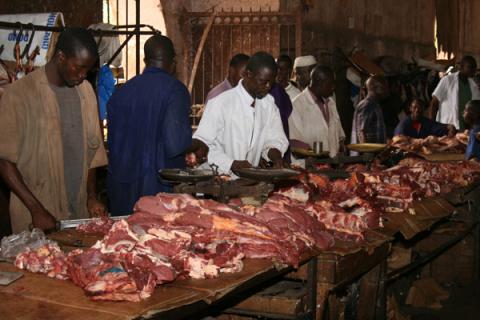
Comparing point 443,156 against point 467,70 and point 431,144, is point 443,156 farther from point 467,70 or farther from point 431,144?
point 467,70

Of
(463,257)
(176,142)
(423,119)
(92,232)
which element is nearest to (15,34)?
(176,142)

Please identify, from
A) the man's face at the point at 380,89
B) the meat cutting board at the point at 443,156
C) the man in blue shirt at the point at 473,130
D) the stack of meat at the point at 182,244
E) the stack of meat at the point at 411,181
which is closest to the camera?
the stack of meat at the point at 182,244

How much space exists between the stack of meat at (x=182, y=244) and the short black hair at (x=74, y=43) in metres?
1.11

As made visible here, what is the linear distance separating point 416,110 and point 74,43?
26.0ft

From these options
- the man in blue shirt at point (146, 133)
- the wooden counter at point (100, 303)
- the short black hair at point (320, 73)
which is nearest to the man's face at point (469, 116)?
the short black hair at point (320, 73)

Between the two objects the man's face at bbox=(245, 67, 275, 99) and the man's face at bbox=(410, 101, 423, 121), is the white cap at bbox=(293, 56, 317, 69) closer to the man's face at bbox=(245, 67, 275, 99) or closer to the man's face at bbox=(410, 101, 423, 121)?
the man's face at bbox=(410, 101, 423, 121)

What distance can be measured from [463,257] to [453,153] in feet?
8.47

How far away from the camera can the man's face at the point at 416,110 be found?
37.1ft

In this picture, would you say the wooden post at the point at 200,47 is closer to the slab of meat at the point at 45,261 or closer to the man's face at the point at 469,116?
the man's face at the point at 469,116

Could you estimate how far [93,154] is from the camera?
5.14m

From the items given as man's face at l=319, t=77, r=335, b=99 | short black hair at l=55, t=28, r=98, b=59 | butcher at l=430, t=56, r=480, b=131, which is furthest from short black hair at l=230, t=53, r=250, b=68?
butcher at l=430, t=56, r=480, b=131

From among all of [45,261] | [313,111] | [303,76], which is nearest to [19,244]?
[45,261]

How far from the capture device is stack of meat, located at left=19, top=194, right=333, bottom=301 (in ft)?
10.2

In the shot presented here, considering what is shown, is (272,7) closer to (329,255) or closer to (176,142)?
(176,142)
